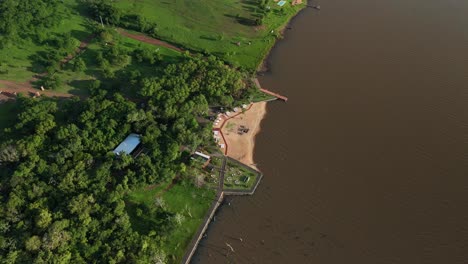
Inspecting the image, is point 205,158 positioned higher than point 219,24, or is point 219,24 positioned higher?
point 219,24

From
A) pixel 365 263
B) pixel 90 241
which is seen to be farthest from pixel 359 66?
pixel 90 241

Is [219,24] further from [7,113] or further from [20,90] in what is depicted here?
[7,113]

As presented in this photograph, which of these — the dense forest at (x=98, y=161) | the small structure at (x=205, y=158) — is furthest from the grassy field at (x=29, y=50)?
the small structure at (x=205, y=158)

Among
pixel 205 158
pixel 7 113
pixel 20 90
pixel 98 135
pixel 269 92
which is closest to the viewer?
pixel 98 135

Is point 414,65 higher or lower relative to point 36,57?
higher

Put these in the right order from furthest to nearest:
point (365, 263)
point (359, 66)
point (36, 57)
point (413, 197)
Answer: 1. point (359, 66)
2. point (36, 57)
3. point (413, 197)
4. point (365, 263)

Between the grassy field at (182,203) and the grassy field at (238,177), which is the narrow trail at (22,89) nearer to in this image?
the grassy field at (182,203)

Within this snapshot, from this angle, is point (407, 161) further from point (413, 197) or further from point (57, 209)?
point (57, 209)

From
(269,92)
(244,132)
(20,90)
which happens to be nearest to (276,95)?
(269,92)
